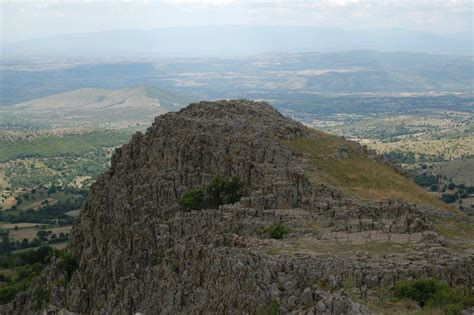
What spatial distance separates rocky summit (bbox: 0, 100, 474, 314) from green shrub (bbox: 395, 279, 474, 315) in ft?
2.51

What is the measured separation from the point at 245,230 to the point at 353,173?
13709 mm

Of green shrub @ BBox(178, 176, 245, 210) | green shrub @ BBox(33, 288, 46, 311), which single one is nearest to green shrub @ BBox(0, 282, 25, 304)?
green shrub @ BBox(33, 288, 46, 311)

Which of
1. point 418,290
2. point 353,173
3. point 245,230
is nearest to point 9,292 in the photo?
point 245,230

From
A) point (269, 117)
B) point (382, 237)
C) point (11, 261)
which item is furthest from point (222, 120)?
point (11, 261)

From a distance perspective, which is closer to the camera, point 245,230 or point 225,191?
point 245,230

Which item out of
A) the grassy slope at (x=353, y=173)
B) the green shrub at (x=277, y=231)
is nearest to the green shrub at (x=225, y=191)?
the grassy slope at (x=353, y=173)

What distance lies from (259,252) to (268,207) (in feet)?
27.8

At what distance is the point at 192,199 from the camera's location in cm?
4338

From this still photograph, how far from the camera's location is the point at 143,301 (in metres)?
36.6

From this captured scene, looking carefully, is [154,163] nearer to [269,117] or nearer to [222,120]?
[222,120]

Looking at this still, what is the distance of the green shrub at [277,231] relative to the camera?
3494 centimetres

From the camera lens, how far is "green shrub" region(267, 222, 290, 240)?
115 ft

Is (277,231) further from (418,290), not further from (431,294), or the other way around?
(431,294)

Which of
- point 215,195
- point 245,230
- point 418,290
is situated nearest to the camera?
point 418,290
